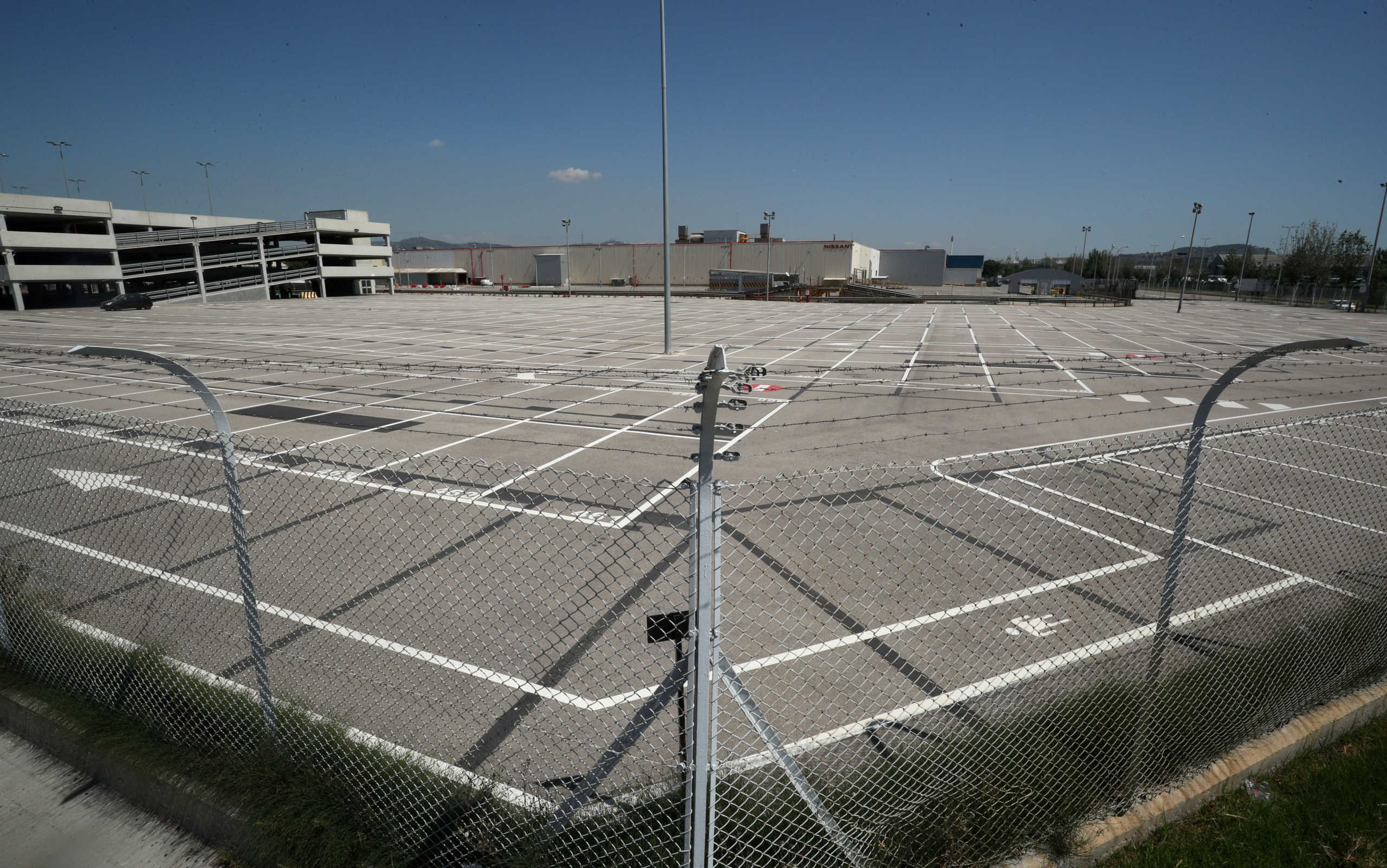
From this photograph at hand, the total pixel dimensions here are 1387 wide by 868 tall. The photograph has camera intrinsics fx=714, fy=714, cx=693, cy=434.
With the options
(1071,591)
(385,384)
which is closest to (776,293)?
(385,384)

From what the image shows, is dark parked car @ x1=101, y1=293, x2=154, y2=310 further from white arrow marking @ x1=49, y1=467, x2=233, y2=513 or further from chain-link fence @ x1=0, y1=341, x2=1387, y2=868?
chain-link fence @ x1=0, y1=341, x2=1387, y2=868

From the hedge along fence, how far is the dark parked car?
5906 cm

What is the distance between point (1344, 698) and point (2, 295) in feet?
246

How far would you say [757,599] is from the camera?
20.2 feet

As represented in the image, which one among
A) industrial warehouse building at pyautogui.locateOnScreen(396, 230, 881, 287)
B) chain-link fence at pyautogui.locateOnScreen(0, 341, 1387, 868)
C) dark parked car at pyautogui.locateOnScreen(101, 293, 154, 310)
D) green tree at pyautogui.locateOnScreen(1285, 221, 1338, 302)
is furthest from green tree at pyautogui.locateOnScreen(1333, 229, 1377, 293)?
dark parked car at pyautogui.locateOnScreen(101, 293, 154, 310)

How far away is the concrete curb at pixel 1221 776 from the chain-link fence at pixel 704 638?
101mm

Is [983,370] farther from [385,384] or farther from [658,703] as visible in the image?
[658,703]

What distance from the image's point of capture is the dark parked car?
5031 centimetres

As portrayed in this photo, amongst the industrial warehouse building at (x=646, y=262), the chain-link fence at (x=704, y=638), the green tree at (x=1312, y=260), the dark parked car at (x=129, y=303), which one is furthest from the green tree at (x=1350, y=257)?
the dark parked car at (x=129, y=303)

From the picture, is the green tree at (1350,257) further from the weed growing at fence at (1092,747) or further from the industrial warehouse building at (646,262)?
the weed growing at fence at (1092,747)

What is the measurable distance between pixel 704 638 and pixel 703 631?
2 cm

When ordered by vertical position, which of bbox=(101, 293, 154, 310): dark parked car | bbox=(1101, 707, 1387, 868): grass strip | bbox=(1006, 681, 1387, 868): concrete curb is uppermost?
bbox=(101, 293, 154, 310): dark parked car

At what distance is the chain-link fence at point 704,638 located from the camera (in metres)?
3.35

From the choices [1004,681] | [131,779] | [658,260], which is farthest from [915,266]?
[131,779]
